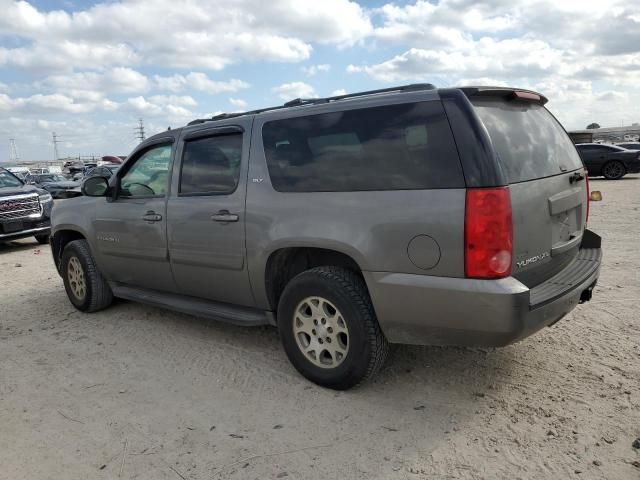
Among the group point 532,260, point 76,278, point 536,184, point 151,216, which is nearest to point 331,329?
point 532,260

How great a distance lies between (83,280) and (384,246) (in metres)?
3.75

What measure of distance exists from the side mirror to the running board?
935 mm

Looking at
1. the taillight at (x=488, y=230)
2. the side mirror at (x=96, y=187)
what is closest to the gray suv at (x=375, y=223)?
the taillight at (x=488, y=230)

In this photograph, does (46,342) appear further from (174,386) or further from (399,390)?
(399,390)

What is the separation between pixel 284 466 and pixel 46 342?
9.94 ft

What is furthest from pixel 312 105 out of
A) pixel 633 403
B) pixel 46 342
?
pixel 46 342

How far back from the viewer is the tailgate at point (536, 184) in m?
2.82

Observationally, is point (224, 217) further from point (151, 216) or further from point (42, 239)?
point (42, 239)

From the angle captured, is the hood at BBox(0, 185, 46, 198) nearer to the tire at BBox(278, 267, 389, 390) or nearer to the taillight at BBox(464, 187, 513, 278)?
the tire at BBox(278, 267, 389, 390)

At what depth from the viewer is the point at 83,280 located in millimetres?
5332

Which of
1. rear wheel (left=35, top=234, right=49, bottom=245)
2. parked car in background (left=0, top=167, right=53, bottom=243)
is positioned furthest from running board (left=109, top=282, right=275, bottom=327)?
rear wheel (left=35, top=234, right=49, bottom=245)

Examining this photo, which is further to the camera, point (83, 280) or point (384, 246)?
point (83, 280)

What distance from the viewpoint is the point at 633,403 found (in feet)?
9.87

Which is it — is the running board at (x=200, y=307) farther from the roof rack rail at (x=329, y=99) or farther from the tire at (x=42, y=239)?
the tire at (x=42, y=239)
